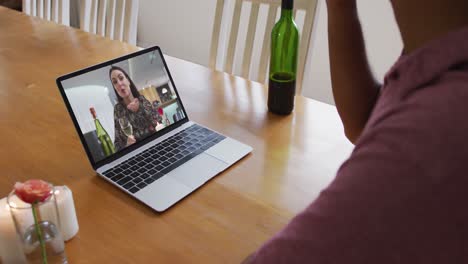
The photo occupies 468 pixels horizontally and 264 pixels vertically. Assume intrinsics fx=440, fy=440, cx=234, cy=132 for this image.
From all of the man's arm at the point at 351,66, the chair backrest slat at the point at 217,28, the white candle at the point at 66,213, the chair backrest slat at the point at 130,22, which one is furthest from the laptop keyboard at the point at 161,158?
the chair backrest slat at the point at 130,22

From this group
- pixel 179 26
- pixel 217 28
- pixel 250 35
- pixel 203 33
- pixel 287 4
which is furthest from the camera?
pixel 179 26

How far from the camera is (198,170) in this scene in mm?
888

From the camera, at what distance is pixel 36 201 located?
2.11ft

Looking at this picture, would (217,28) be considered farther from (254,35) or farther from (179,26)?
(179,26)

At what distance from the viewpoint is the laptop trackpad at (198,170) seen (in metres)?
0.86

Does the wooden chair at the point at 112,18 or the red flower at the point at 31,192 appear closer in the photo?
the red flower at the point at 31,192

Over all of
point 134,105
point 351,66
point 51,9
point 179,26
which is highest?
point 351,66

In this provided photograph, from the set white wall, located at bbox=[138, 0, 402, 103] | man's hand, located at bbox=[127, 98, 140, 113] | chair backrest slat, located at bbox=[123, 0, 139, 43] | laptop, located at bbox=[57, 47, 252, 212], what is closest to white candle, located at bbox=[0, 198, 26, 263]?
laptop, located at bbox=[57, 47, 252, 212]

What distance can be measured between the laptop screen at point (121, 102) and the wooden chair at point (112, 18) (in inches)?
34.5

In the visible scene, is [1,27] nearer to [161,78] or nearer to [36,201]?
[161,78]

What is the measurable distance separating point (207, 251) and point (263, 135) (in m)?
0.39

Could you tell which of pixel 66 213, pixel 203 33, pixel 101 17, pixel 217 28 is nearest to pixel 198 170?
pixel 66 213

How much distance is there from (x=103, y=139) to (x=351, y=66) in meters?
0.50

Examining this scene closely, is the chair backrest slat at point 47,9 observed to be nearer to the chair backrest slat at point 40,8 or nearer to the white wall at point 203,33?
the chair backrest slat at point 40,8
